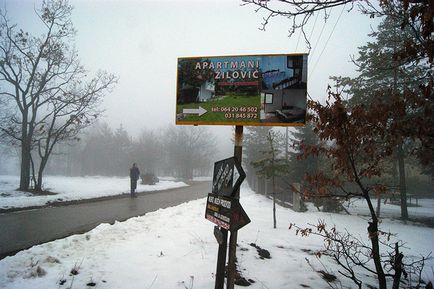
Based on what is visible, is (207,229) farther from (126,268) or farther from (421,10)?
(421,10)

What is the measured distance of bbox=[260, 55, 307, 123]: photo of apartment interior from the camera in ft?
12.7

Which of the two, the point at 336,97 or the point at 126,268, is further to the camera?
the point at 126,268

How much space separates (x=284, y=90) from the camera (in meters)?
3.91

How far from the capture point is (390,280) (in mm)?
5949

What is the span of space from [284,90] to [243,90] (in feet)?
1.98

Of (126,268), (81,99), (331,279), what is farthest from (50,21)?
(331,279)

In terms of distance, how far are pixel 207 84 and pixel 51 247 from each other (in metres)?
5.30

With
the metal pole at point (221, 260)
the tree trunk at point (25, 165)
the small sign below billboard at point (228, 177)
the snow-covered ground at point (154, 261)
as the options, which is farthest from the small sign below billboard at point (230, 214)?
the tree trunk at point (25, 165)

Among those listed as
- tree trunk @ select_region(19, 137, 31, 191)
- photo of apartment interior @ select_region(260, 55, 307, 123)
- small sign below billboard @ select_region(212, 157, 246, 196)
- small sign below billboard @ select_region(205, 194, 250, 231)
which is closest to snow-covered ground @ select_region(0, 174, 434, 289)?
small sign below billboard @ select_region(205, 194, 250, 231)

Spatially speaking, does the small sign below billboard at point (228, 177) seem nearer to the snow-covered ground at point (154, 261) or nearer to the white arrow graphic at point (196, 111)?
the white arrow graphic at point (196, 111)

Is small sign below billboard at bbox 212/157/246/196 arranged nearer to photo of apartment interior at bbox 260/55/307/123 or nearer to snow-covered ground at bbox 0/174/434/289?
photo of apartment interior at bbox 260/55/307/123

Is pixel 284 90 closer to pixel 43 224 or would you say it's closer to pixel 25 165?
pixel 43 224

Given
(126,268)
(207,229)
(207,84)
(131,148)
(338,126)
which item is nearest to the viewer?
(338,126)

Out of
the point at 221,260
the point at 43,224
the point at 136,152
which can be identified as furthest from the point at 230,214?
the point at 136,152
